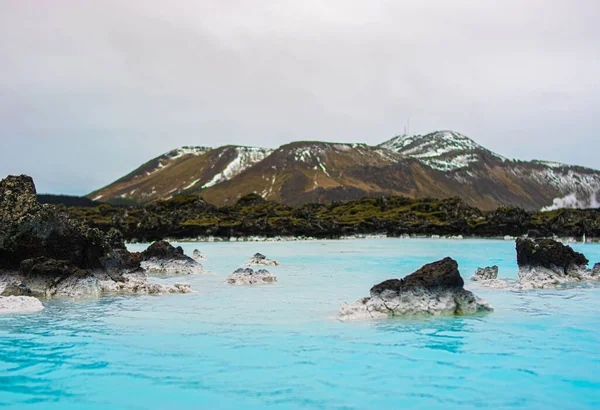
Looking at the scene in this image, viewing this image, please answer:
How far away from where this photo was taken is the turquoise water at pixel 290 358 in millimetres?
10898

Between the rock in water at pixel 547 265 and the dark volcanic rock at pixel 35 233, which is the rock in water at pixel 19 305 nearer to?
the dark volcanic rock at pixel 35 233

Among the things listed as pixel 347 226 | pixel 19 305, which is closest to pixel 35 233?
pixel 19 305

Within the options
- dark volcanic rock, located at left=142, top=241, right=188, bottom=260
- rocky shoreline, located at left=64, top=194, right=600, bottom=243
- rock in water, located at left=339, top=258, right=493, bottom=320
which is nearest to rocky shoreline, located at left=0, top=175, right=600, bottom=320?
rock in water, located at left=339, top=258, right=493, bottom=320

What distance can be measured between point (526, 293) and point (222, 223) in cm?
7281

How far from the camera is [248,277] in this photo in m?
28.1

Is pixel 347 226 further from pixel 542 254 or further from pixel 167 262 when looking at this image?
pixel 542 254

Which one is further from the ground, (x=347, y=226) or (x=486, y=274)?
(x=347, y=226)

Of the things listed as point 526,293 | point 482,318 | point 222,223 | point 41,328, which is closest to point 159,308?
point 41,328

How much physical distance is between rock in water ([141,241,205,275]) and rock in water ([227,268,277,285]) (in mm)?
6443

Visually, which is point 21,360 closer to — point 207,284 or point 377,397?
point 377,397

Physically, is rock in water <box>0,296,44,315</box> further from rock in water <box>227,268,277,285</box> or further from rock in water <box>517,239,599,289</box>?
rock in water <box>517,239,599,289</box>

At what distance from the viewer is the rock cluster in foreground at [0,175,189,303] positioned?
74.5ft

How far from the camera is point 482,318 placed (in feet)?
59.0

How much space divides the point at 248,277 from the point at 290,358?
582 inches
